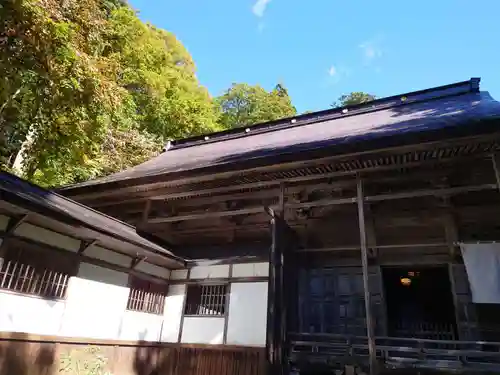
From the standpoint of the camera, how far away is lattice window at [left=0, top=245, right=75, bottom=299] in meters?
6.08

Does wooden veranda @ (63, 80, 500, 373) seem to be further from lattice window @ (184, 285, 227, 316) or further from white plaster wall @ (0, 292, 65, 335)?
white plaster wall @ (0, 292, 65, 335)

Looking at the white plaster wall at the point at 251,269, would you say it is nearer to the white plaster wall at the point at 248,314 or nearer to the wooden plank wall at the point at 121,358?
the white plaster wall at the point at 248,314

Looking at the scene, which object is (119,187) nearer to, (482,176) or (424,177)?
(424,177)

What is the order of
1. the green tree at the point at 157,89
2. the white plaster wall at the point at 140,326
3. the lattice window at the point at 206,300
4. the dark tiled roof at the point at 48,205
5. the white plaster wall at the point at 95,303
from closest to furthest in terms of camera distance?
the dark tiled roof at the point at 48,205 → the white plaster wall at the point at 95,303 → the white plaster wall at the point at 140,326 → the lattice window at the point at 206,300 → the green tree at the point at 157,89

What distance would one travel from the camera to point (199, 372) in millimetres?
8305

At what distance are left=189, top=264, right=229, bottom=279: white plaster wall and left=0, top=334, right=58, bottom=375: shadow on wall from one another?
145 inches

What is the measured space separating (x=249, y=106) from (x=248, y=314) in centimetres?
2567

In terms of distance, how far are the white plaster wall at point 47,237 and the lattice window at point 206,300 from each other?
3305 millimetres

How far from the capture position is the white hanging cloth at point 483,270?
6.25 meters

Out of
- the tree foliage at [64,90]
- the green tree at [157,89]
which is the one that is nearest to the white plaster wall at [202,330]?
the tree foliage at [64,90]

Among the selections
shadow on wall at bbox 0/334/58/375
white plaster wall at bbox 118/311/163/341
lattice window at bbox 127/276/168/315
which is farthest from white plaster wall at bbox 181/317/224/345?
shadow on wall at bbox 0/334/58/375

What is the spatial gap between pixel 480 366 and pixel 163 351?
6854mm

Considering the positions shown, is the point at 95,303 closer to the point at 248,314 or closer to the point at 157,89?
the point at 248,314

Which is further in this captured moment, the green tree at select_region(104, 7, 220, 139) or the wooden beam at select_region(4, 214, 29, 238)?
the green tree at select_region(104, 7, 220, 139)
